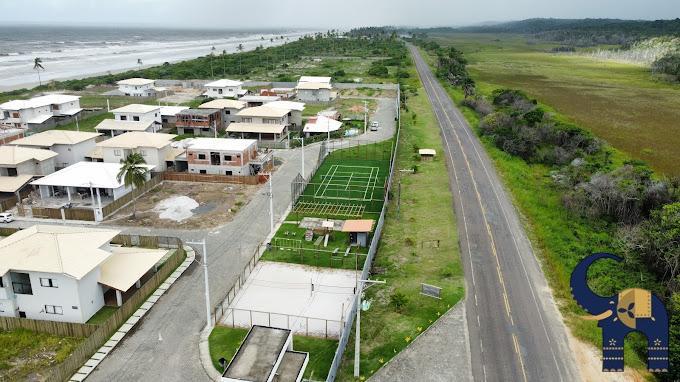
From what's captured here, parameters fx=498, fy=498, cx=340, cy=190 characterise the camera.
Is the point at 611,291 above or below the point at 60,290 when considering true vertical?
below

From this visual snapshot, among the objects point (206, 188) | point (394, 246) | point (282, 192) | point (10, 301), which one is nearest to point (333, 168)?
point (282, 192)

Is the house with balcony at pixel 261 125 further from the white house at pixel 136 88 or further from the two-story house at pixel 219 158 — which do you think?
the white house at pixel 136 88

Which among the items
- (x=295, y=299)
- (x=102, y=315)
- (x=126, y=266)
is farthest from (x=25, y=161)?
(x=295, y=299)

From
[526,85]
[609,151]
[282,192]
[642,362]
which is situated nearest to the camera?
[642,362]

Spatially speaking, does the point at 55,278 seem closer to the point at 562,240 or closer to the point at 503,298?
the point at 503,298

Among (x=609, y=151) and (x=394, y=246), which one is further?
(x=609, y=151)

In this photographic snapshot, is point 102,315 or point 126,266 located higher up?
point 126,266

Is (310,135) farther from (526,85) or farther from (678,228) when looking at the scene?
(526,85)
